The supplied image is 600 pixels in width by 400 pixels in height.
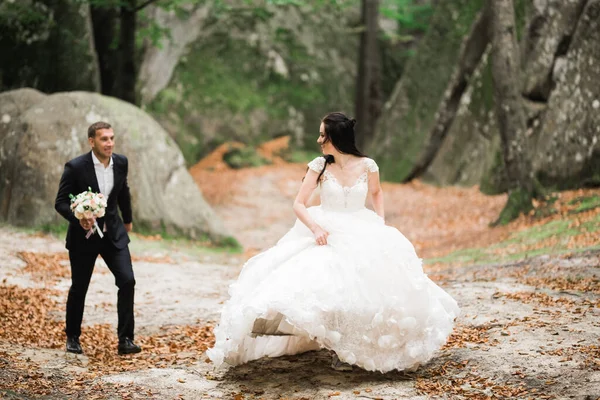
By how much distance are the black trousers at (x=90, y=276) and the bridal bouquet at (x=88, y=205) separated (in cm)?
48

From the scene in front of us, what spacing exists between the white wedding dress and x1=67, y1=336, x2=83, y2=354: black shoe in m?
1.84

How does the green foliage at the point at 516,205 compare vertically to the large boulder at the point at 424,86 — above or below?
below

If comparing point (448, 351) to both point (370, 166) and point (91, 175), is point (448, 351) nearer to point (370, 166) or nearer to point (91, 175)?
point (370, 166)

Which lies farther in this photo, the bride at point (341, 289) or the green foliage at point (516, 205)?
the green foliage at point (516, 205)

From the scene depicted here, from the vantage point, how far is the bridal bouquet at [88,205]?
6.77 meters

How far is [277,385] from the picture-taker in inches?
247

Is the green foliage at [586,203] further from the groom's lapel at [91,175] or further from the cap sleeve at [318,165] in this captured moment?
the groom's lapel at [91,175]

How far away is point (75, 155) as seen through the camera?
1479cm

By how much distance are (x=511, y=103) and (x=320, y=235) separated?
9690 millimetres

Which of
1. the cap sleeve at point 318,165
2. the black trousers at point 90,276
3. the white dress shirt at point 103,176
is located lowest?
the black trousers at point 90,276

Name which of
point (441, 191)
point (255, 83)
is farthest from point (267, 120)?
point (441, 191)

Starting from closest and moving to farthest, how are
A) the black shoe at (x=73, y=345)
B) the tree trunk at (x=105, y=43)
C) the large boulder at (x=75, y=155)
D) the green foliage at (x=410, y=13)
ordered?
the black shoe at (x=73, y=345) < the large boulder at (x=75, y=155) < the tree trunk at (x=105, y=43) < the green foliage at (x=410, y=13)

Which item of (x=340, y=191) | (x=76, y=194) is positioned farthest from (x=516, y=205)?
(x=76, y=194)

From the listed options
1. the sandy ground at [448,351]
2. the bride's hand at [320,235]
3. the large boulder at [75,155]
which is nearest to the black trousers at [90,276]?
the sandy ground at [448,351]
